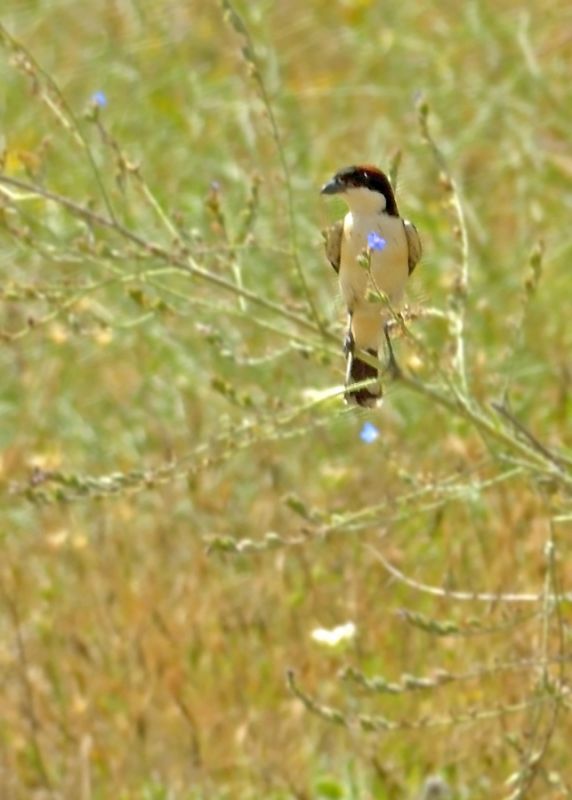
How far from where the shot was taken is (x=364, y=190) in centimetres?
205

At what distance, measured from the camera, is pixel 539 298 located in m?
5.02

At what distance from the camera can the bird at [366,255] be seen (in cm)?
202

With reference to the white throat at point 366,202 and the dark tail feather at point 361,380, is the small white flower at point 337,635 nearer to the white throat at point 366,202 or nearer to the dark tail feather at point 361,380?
the dark tail feather at point 361,380

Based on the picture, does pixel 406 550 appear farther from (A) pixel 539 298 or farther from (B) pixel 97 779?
(A) pixel 539 298

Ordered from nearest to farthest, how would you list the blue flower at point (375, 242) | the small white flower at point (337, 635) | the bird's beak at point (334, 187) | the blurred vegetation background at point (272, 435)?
the blue flower at point (375, 242) → the bird's beak at point (334, 187) → the blurred vegetation background at point (272, 435) → the small white flower at point (337, 635)

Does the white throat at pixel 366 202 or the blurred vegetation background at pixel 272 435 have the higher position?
the blurred vegetation background at pixel 272 435

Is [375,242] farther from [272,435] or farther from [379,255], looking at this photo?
[272,435]

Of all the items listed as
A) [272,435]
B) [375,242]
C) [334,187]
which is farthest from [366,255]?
[272,435]

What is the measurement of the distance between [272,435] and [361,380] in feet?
1.80

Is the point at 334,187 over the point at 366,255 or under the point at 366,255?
over

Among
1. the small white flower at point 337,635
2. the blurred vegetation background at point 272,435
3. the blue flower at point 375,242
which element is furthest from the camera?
the small white flower at point 337,635

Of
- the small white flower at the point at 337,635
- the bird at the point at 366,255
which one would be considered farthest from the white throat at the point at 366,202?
the small white flower at the point at 337,635

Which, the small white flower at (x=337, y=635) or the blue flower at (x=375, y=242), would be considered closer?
the blue flower at (x=375, y=242)

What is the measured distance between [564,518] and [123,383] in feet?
10.9
